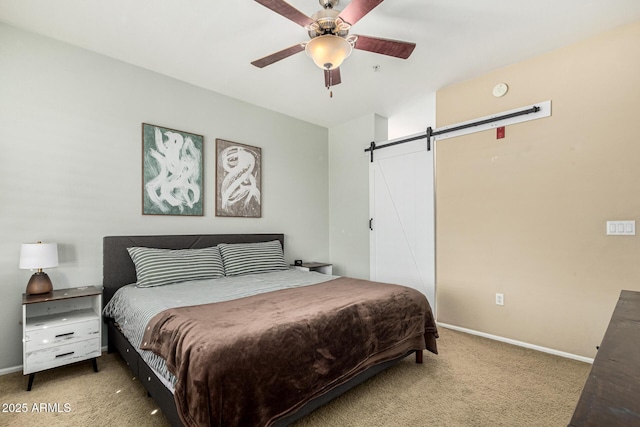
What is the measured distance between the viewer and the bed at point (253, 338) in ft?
4.70

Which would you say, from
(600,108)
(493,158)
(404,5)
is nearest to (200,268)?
(404,5)

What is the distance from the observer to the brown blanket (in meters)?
1.40

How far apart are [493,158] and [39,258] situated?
4214 mm

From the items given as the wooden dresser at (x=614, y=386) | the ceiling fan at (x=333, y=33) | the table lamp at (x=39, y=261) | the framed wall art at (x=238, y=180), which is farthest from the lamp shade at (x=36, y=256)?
the wooden dresser at (x=614, y=386)

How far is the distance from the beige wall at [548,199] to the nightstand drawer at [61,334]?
139 inches

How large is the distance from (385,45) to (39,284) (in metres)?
3.22

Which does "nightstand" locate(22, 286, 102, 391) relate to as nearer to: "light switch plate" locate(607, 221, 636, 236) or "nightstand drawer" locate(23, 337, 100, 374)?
"nightstand drawer" locate(23, 337, 100, 374)

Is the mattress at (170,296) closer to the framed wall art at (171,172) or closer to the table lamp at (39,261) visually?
the table lamp at (39,261)

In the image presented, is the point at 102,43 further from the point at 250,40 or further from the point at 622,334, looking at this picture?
the point at 622,334

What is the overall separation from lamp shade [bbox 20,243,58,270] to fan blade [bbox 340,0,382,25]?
278 centimetres

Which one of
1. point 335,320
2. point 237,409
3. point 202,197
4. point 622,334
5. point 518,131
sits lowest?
point 237,409

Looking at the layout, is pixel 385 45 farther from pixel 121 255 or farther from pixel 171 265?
pixel 121 255

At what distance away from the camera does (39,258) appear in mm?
2342

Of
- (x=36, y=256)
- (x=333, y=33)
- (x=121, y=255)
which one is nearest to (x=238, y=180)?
(x=121, y=255)
